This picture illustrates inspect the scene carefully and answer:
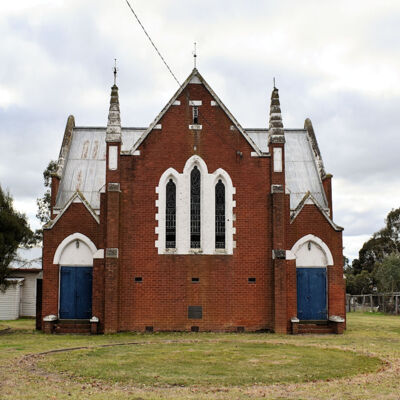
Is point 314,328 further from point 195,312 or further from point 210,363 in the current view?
point 210,363

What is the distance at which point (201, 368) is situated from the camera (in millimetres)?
14477

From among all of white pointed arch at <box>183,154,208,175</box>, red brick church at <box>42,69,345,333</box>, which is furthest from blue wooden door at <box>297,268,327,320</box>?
white pointed arch at <box>183,154,208,175</box>

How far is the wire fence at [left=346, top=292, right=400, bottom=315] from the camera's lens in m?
44.7

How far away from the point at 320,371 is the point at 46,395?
6.69 metres

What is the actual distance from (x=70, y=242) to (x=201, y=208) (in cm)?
627

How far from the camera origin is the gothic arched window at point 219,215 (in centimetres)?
2558

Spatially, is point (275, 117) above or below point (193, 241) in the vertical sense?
above

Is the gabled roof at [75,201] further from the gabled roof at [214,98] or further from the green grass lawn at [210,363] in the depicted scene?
the green grass lawn at [210,363]

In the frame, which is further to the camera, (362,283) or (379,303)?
(362,283)

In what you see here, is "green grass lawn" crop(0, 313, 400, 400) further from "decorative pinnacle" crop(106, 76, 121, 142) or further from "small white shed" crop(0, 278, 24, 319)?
"small white shed" crop(0, 278, 24, 319)

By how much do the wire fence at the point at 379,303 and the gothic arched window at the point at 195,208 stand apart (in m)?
24.3

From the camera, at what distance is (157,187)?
2561 centimetres

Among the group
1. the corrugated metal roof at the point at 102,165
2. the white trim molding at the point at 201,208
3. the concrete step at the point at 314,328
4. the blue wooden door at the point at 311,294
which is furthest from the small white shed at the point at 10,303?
the concrete step at the point at 314,328

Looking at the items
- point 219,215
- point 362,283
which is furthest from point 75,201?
point 362,283
